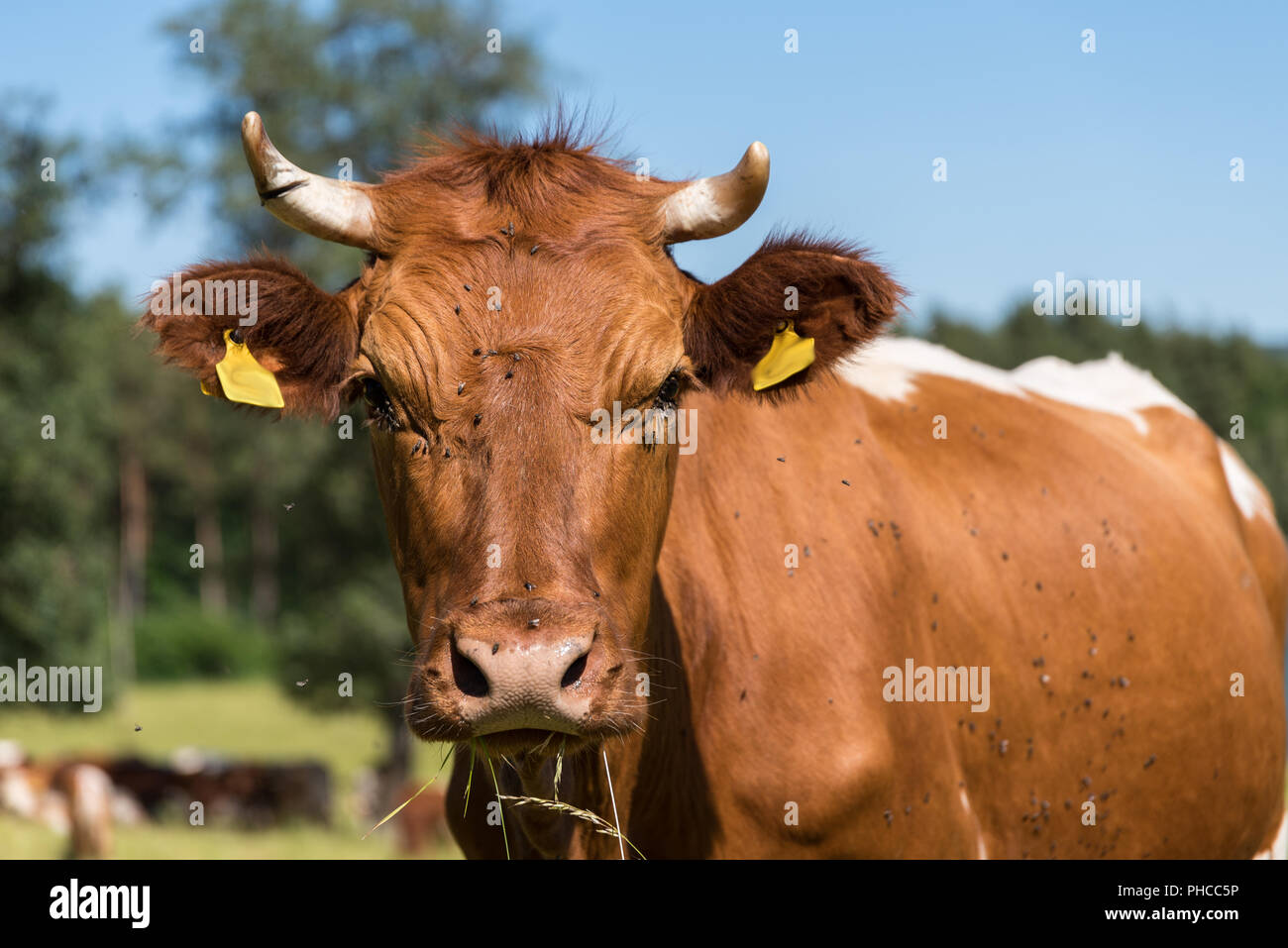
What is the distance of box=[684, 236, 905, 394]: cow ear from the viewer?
4012 millimetres

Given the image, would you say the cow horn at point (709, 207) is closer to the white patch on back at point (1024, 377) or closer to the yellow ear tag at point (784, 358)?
the yellow ear tag at point (784, 358)

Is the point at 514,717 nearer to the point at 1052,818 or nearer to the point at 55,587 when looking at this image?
the point at 1052,818

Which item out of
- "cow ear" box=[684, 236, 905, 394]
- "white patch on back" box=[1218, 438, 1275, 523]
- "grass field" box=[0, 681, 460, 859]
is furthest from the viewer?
"grass field" box=[0, 681, 460, 859]

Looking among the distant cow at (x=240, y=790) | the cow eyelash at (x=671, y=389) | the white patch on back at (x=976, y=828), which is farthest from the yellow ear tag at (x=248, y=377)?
the distant cow at (x=240, y=790)

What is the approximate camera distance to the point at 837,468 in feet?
16.1

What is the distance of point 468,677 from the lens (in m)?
3.08

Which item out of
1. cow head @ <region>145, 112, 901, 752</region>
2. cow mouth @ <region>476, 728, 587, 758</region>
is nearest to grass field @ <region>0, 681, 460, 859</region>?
cow head @ <region>145, 112, 901, 752</region>

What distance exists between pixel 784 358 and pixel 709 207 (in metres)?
0.56

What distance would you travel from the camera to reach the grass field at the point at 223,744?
1673 centimetres

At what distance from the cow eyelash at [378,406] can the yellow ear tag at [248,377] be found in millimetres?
411

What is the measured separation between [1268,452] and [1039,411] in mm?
27932

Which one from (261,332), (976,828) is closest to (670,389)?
(261,332)

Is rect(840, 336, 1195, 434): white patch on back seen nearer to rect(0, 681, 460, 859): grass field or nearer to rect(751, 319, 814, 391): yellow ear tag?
rect(751, 319, 814, 391): yellow ear tag

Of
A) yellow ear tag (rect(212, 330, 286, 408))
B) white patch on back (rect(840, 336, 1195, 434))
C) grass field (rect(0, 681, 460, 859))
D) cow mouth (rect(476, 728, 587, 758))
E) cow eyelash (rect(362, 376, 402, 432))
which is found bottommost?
grass field (rect(0, 681, 460, 859))
